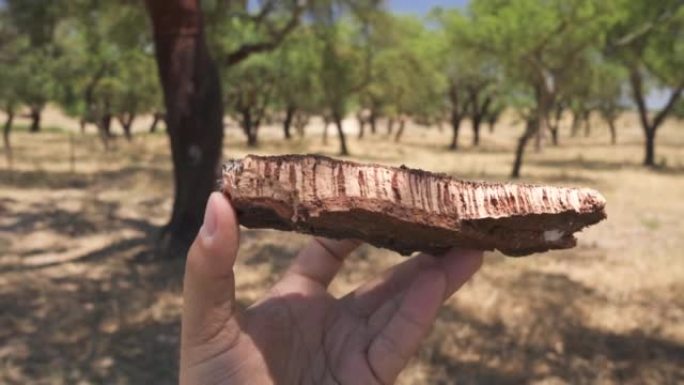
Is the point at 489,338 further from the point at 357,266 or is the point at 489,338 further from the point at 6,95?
the point at 6,95

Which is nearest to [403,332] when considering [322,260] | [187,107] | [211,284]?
[322,260]

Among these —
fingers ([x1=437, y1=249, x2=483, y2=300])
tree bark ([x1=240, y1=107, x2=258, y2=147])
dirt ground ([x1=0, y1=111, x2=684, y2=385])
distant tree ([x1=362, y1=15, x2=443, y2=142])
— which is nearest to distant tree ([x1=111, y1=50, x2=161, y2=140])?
tree bark ([x1=240, y1=107, x2=258, y2=147])

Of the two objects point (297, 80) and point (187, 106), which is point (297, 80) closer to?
point (297, 80)

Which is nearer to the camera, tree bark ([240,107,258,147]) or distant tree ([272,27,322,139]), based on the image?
distant tree ([272,27,322,139])

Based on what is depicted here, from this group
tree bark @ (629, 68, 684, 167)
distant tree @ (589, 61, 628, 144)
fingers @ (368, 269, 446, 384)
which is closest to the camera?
fingers @ (368, 269, 446, 384)

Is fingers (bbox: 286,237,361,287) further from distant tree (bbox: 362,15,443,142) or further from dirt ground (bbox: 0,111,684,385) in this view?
distant tree (bbox: 362,15,443,142)

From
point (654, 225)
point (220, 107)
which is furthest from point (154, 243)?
point (654, 225)
